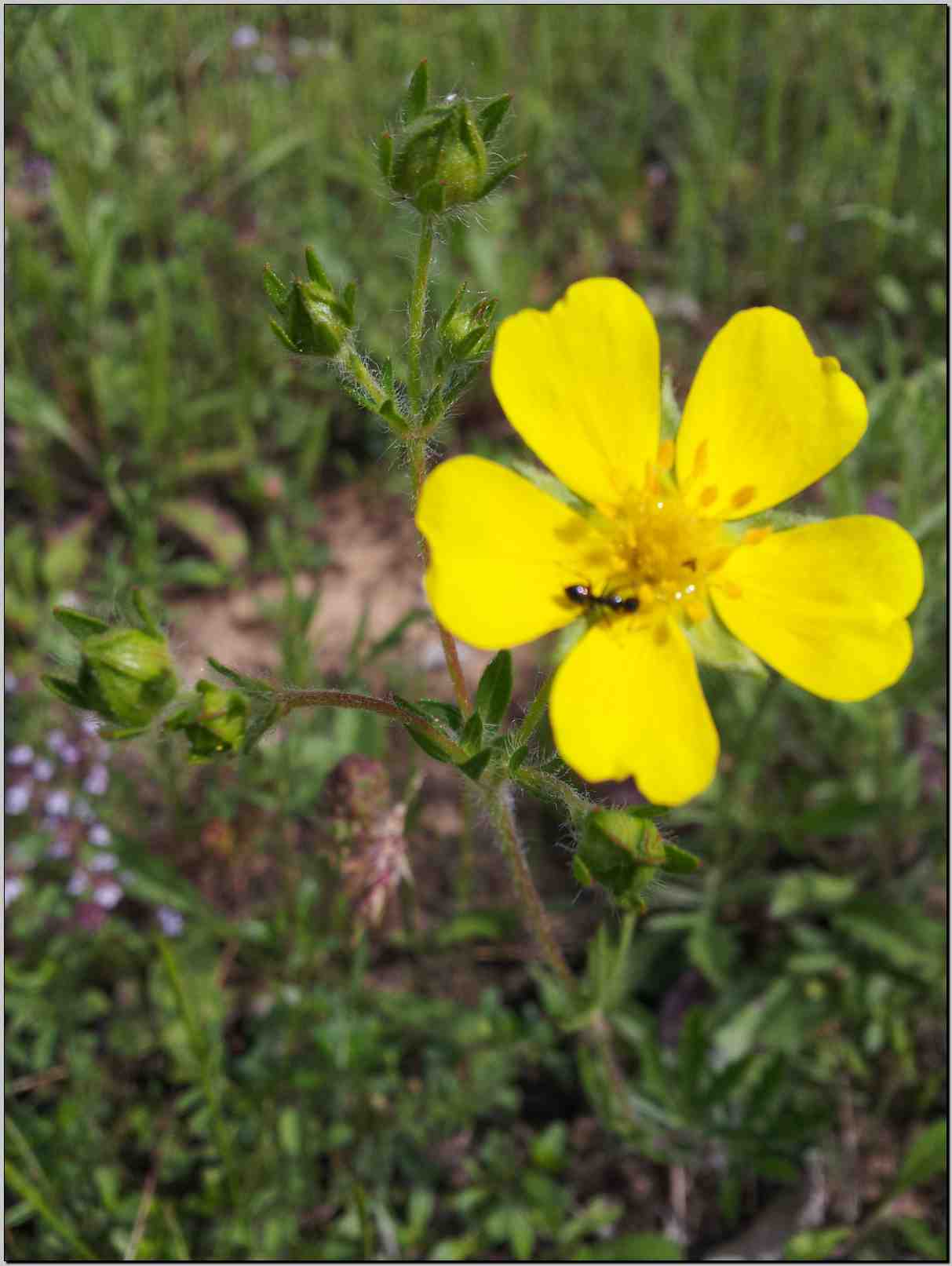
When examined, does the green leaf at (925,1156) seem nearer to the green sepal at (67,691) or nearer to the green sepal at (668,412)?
the green sepal at (668,412)

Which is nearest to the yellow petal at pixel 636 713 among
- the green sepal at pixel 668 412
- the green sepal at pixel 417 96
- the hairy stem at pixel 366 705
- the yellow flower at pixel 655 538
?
the yellow flower at pixel 655 538

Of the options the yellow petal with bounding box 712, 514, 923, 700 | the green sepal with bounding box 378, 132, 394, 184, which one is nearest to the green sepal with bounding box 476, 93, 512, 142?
the green sepal with bounding box 378, 132, 394, 184

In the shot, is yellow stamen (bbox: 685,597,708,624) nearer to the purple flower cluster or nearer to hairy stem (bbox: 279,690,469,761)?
hairy stem (bbox: 279,690,469,761)

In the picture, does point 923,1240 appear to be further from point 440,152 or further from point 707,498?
point 440,152

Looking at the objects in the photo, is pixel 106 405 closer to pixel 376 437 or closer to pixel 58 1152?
pixel 376 437

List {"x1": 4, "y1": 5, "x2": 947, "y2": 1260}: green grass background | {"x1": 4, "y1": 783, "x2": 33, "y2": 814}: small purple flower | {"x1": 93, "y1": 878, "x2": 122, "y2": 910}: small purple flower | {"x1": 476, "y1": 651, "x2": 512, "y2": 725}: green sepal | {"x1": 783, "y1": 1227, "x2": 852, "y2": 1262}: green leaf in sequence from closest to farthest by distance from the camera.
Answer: {"x1": 476, "y1": 651, "x2": 512, "y2": 725}: green sepal < {"x1": 783, "y1": 1227, "x2": 852, "y2": 1262}: green leaf < {"x1": 4, "y1": 5, "x2": 947, "y2": 1260}: green grass background < {"x1": 93, "y1": 878, "x2": 122, "y2": 910}: small purple flower < {"x1": 4, "y1": 783, "x2": 33, "y2": 814}: small purple flower
